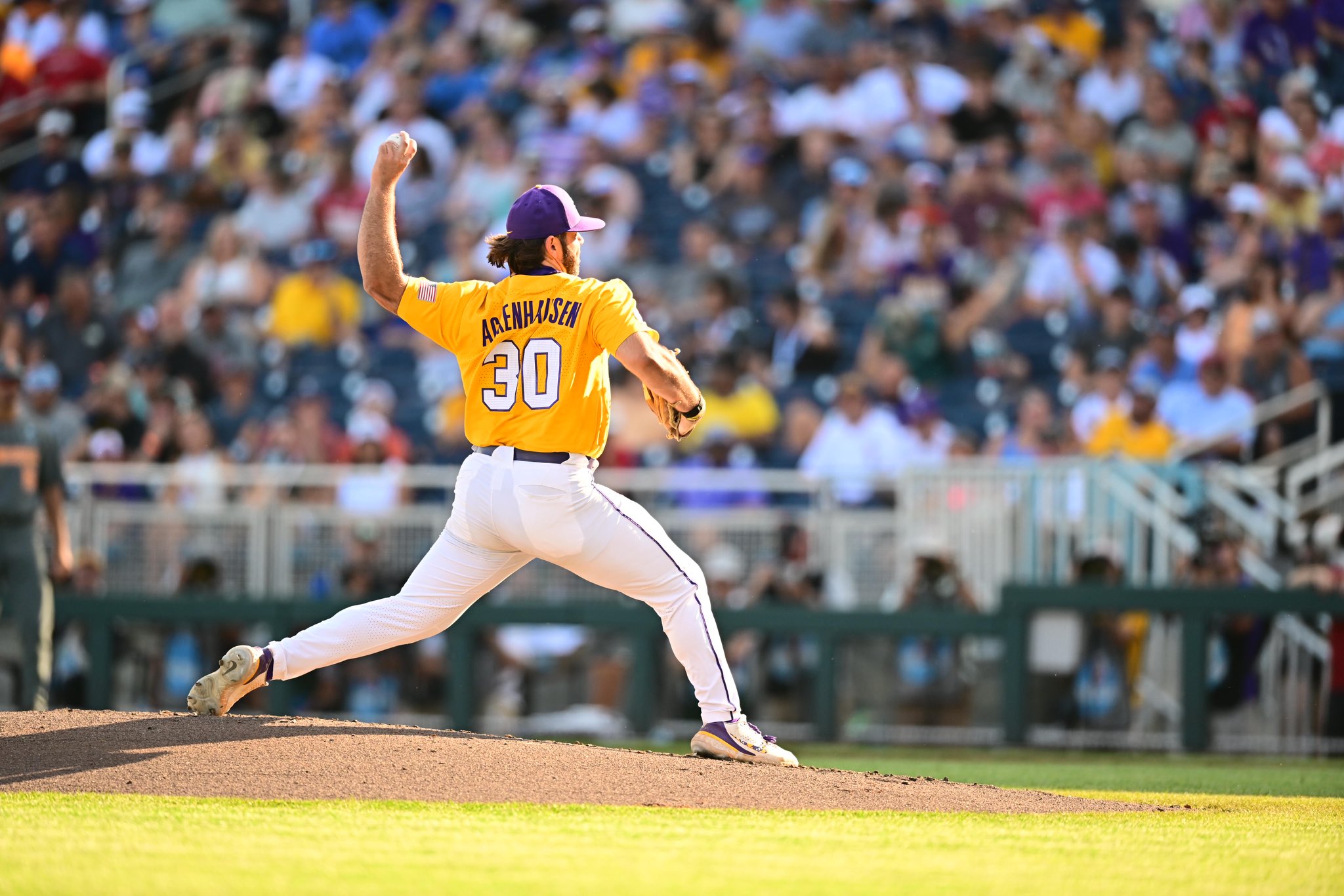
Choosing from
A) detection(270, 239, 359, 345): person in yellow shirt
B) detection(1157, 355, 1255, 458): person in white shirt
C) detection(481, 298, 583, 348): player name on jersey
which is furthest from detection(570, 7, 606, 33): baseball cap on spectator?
detection(481, 298, 583, 348): player name on jersey

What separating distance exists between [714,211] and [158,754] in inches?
399

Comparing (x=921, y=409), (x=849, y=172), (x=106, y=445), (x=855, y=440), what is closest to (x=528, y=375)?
(x=855, y=440)

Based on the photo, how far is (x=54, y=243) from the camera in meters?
17.4

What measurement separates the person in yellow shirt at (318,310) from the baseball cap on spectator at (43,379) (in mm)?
1867

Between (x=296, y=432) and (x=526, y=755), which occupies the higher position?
(x=296, y=432)

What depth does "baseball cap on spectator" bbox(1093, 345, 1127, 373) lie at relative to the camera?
43.9 ft

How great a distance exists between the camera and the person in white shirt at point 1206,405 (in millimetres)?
12703

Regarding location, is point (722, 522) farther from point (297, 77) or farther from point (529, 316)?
point (297, 77)

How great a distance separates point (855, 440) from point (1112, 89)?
167 inches

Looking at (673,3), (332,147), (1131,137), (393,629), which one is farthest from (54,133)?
(393,629)

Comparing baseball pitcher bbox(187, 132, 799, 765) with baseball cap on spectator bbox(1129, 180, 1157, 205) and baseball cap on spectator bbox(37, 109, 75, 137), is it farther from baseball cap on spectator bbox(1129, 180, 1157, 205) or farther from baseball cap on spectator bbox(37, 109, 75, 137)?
baseball cap on spectator bbox(37, 109, 75, 137)

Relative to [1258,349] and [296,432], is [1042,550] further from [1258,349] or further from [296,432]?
[296,432]

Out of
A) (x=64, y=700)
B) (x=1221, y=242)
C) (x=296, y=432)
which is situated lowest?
(x=64, y=700)

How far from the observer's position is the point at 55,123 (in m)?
19.0
